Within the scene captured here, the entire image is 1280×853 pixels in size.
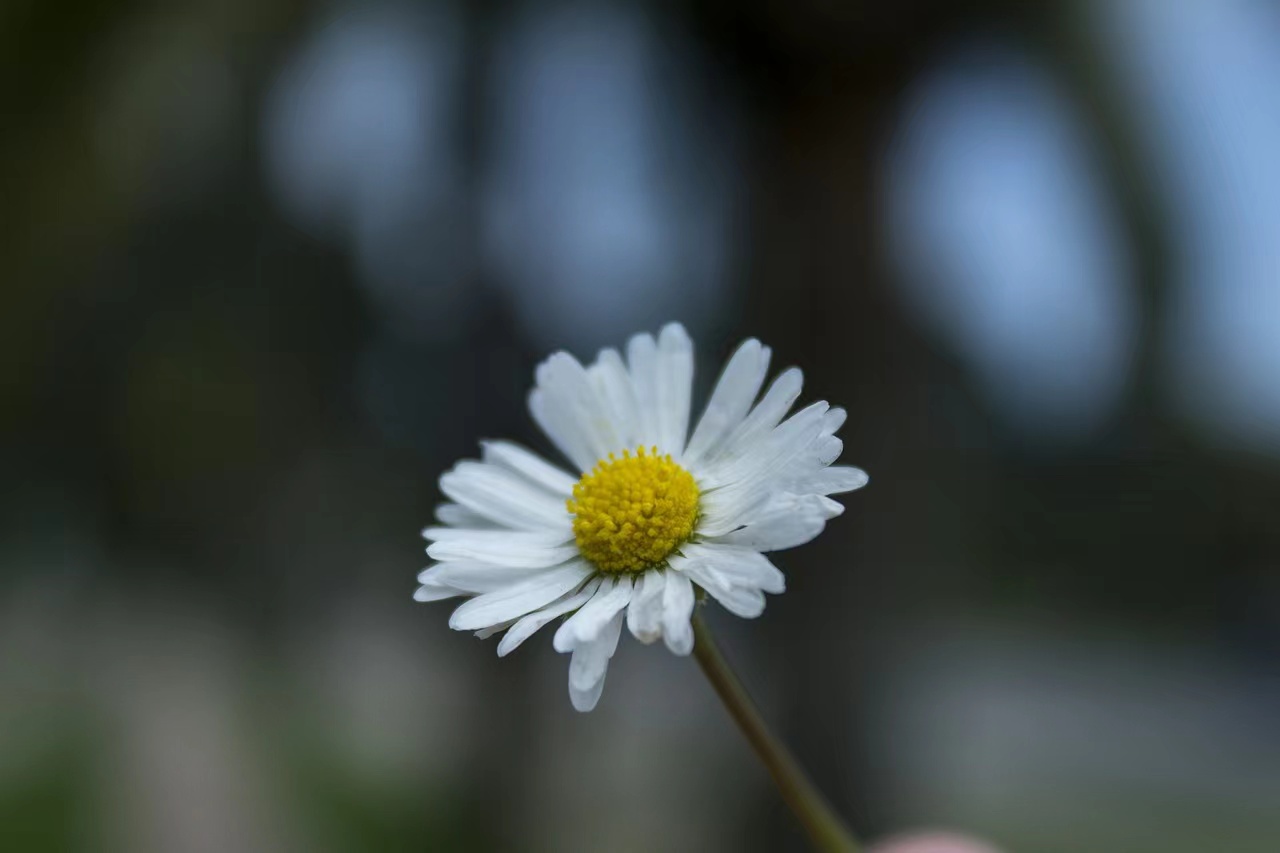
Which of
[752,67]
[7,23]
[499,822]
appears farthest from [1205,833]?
[7,23]

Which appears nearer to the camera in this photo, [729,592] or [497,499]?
[729,592]

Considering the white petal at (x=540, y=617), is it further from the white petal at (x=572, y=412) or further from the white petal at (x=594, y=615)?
the white petal at (x=572, y=412)

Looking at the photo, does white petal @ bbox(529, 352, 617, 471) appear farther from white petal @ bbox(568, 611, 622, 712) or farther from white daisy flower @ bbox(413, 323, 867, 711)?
white petal @ bbox(568, 611, 622, 712)

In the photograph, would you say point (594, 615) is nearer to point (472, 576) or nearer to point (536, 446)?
point (472, 576)

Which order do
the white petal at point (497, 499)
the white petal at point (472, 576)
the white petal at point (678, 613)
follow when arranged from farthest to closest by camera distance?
the white petal at point (497, 499)
the white petal at point (472, 576)
the white petal at point (678, 613)

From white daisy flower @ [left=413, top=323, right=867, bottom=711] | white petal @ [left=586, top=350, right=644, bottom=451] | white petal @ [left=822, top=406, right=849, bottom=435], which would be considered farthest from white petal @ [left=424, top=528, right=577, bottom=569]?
white petal @ [left=822, top=406, right=849, bottom=435]

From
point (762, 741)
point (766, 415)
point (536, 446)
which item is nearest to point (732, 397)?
point (766, 415)

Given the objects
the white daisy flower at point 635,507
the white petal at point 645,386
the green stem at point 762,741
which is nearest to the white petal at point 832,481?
the white daisy flower at point 635,507
